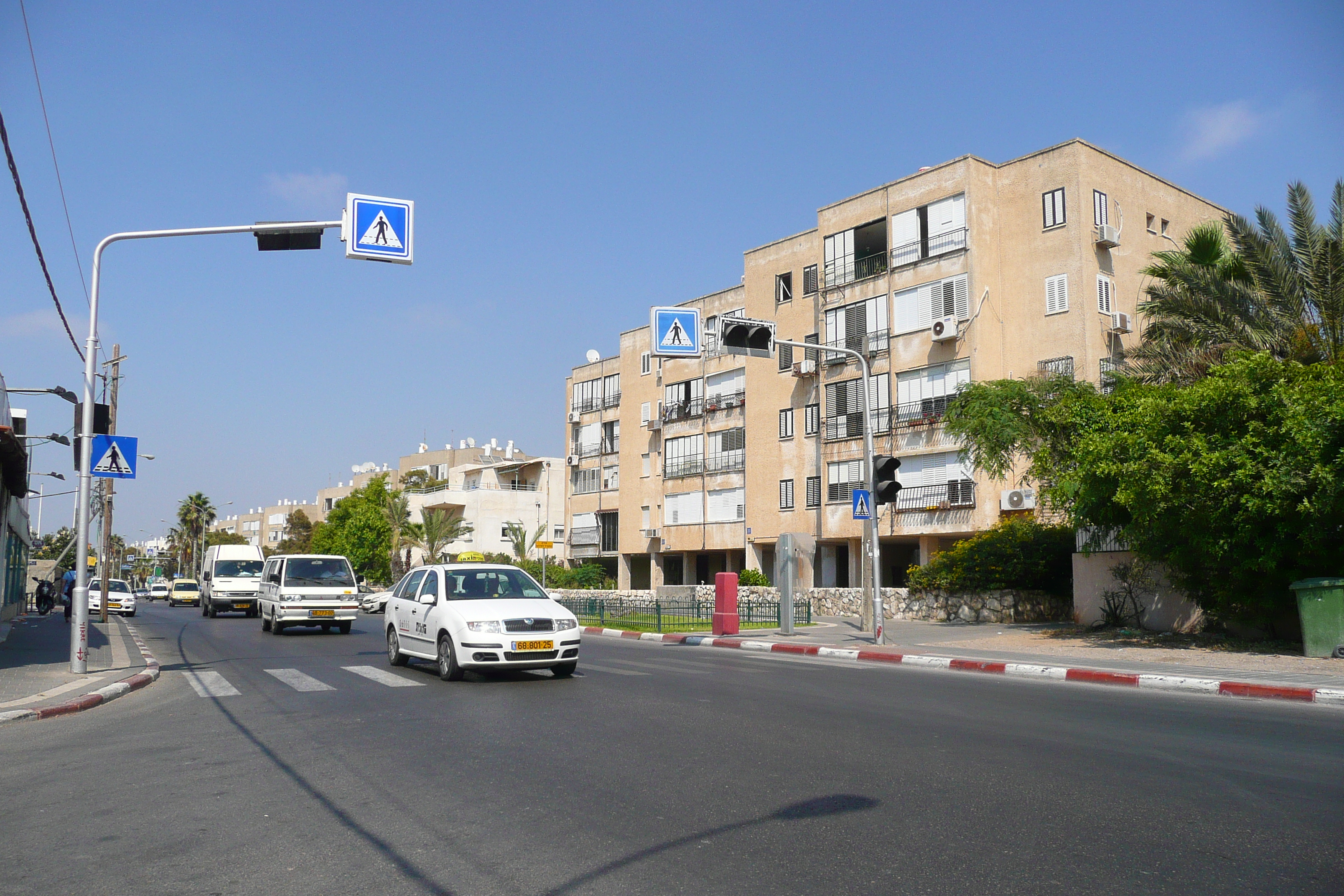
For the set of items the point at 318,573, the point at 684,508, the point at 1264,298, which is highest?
the point at 1264,298

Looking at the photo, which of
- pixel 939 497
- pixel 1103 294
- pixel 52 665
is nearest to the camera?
pixel 52 665

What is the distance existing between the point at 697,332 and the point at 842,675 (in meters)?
7.04

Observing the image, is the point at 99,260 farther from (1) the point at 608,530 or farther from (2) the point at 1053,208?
(1) the point at 608,530

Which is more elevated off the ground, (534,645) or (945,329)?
(945,329)

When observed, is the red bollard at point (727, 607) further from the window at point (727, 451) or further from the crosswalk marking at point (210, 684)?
the window at point (727, 451)

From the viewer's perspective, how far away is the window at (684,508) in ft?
177

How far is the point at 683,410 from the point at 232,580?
85.2 ft

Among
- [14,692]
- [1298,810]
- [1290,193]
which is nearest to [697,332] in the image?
[14,692]

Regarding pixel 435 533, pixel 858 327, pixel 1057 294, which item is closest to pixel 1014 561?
pixel 1057 294

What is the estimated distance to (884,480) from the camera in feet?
70.9

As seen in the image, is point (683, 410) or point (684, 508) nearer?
point (684, 508)

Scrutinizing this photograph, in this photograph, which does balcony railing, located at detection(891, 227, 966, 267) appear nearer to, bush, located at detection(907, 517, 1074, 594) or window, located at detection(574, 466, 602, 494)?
bush, located at detection(907, 517, 1074, 594)

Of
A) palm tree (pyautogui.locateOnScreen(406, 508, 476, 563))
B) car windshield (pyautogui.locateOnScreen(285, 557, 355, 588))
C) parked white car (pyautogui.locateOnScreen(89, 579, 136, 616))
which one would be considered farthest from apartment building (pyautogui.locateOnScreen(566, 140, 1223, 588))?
parked white car (pyautogui.locateOnScreen(89, 579, 136, 616))

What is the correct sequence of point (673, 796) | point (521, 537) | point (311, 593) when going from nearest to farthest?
point (673, 796) < point (311, 593) < point (521, 537)
